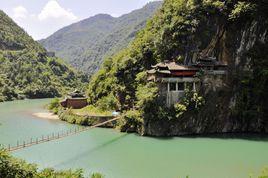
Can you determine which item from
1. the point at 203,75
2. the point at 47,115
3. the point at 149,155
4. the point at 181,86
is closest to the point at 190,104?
the point at 181,86

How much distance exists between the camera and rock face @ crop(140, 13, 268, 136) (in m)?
35.8

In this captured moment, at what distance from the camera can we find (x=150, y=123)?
3606 cm

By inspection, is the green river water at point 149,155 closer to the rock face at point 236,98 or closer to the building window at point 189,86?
the rock face at point 236,98

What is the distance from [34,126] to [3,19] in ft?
294

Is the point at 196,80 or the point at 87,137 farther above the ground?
the point at 196,80

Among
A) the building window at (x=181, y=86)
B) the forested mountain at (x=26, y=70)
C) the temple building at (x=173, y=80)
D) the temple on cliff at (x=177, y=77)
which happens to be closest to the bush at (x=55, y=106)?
the temple on cliff at (x=177, y=77)

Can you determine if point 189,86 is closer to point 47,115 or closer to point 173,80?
point 173,80

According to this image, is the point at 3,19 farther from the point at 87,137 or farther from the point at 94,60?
the point at 87,137

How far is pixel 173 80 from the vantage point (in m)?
36.6

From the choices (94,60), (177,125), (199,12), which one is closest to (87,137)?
(177,125)

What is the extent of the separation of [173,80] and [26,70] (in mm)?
72504

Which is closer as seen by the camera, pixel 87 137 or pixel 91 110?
pixel 87 137

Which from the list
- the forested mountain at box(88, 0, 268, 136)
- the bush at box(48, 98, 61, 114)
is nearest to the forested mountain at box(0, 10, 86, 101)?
the bush at box(48, 98, 61, 114)

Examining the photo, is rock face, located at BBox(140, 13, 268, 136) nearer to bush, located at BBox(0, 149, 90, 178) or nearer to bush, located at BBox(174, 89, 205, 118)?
bush, located at BBox(174, 89, 205, 118)
